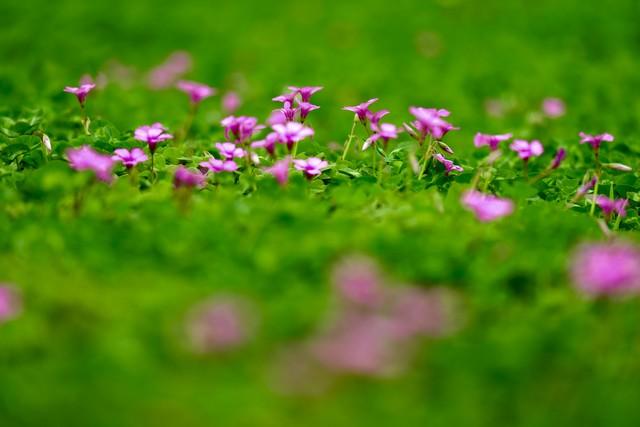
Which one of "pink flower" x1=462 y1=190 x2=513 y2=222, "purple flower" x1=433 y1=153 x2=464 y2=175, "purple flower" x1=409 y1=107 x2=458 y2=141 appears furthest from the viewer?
"purple flower" x1=433 y1=153 x2=464 y2=175

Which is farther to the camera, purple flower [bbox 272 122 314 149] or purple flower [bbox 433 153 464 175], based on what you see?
purple flower [bbox 433 153 464 175]

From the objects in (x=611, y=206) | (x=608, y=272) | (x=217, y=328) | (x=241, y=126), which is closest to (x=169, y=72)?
(x=241, y=126)

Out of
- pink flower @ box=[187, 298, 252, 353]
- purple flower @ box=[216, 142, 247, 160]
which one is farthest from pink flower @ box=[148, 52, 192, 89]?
pink flower @ box=[187, 298, 252, 353]

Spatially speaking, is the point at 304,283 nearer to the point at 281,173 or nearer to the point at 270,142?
the point at 281,173

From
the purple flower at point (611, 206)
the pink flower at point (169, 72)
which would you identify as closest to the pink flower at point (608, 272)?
the purple flower at point (611, 206)

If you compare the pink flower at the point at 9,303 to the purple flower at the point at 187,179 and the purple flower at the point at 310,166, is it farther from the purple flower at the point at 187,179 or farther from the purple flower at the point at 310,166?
the purple flower at the point at 310,166

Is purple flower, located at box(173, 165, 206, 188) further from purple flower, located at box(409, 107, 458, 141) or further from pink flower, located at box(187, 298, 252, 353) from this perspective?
purple flower, located at box(409, 107, 458, 141)
